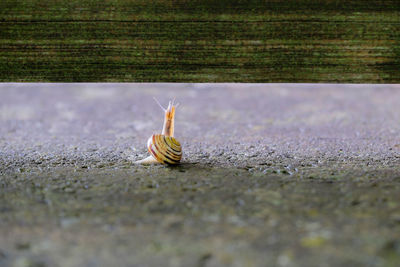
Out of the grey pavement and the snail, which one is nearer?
the snail

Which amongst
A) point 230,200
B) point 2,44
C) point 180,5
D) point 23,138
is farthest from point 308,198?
point 23,138

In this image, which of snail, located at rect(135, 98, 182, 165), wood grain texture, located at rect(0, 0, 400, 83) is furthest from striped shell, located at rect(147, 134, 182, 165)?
wood grain texture, located at rect(0, 0, 400, 83)

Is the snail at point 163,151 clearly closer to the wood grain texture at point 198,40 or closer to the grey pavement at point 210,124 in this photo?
the grey pavement at point 210,124

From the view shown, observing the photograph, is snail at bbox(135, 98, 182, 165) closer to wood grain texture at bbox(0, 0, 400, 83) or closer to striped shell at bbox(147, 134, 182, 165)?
striped shell at bbox(147, 134, 182, 165)

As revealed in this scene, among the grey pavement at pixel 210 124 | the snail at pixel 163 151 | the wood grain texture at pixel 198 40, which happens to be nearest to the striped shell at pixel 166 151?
the snail at pixel 163 151

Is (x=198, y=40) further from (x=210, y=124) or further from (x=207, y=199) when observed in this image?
(x=210, y=124)
